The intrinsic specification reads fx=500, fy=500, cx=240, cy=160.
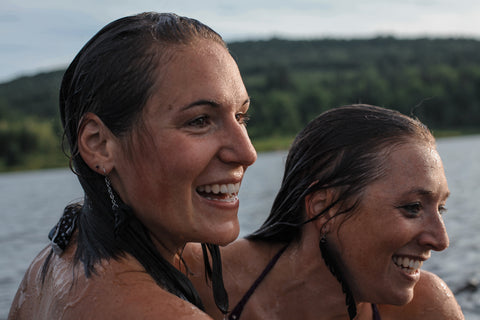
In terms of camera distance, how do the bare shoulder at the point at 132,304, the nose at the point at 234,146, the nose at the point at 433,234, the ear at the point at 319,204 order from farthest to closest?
the ear at the point at 319,204 → the nose at the point at 433,234 → the nose at the point at 234,146 → the bare shoulder at the point at 132,304

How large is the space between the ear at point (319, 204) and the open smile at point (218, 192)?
0.94 m

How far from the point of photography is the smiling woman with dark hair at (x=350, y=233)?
2.85 m

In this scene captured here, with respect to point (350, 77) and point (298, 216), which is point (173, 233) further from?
point (350, 77)

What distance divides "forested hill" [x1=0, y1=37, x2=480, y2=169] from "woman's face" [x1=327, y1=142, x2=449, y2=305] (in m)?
58.0

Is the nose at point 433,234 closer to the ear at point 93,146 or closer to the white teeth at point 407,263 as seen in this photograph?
the white teeth at point 407,263

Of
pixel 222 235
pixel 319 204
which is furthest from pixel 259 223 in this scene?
pixel 222 235

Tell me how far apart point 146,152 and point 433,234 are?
172cm

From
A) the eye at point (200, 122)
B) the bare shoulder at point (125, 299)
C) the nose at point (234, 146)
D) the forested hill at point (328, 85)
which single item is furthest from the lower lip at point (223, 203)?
the forested hill at point (328, 85)

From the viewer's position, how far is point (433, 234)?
282 cm

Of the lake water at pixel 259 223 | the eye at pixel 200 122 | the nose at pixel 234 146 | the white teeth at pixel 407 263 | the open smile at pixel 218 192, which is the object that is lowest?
the lake water at pixel 259 223

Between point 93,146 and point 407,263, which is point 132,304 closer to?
point 93,146

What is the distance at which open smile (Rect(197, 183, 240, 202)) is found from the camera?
2205mm

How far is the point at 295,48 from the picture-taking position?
14850cm

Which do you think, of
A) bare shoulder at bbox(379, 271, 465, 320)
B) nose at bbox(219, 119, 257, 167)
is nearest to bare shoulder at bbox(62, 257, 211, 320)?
nose at bbox(219, 119, 257, 167)
